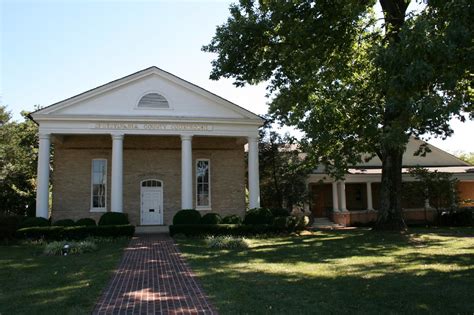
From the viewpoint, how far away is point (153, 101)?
24.7m

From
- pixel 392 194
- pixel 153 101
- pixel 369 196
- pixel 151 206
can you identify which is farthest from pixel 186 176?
pixel 369 196

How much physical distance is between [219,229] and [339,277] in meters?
11.5

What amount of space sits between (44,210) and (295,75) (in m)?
14.7

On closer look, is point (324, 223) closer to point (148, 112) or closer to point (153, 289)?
point (148, 112)

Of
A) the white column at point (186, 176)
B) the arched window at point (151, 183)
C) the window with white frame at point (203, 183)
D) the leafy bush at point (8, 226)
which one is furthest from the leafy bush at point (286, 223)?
the leafy bush at point (8, 226)

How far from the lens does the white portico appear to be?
77.4 ft

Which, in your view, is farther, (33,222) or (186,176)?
(186,176)

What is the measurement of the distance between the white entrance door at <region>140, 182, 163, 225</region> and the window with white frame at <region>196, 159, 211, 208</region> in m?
2.37

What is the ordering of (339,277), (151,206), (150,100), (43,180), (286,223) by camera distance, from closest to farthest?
(339,277) → (286,223) → (43,180) → (150,100) → (151,206)

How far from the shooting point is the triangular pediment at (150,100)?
78.1 feet

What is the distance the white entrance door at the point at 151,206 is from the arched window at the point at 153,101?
5317 millimetres

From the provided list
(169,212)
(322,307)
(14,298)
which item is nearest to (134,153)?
(169,212)

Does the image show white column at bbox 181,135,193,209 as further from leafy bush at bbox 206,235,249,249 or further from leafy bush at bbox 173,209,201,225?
leafy bush at bbox 206,235,249,249

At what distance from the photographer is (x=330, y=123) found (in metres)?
18.3
